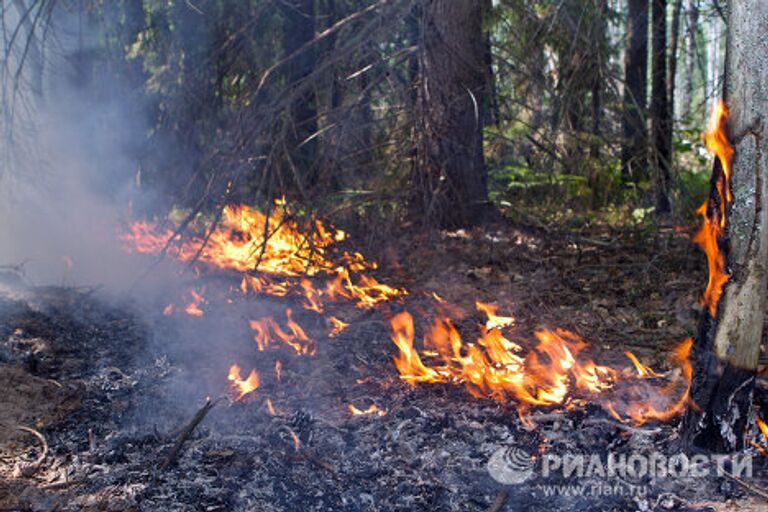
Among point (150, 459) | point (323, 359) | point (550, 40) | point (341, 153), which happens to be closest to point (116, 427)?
point (150, 459)

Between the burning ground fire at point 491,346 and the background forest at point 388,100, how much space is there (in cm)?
80

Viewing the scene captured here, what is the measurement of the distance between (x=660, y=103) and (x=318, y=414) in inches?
264

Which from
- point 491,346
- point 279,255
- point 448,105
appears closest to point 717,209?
point 491,346

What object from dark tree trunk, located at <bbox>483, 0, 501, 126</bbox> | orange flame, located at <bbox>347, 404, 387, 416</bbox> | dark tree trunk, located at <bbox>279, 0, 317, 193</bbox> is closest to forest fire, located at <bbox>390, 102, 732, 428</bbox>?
orange flame, located at <bbox>347, 404, 387, 416</bbox>

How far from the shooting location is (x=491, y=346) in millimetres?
5238

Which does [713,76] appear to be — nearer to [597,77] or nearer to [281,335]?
[597,77]

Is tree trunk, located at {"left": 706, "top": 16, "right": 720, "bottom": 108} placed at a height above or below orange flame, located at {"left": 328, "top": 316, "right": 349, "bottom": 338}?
above

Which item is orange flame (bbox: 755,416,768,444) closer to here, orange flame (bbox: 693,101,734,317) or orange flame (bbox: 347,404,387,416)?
orange flame (bbox: 693,101,734,317)

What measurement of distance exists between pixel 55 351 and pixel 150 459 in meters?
2.12

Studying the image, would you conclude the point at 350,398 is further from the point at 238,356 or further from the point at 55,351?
the point at 55,351

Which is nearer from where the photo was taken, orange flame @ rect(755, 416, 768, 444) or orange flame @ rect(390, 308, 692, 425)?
orange flame @ rect(755, 416, 768, 444)

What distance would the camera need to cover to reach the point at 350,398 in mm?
4660

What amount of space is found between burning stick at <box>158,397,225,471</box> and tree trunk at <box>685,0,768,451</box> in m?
2.81

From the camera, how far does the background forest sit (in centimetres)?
665
